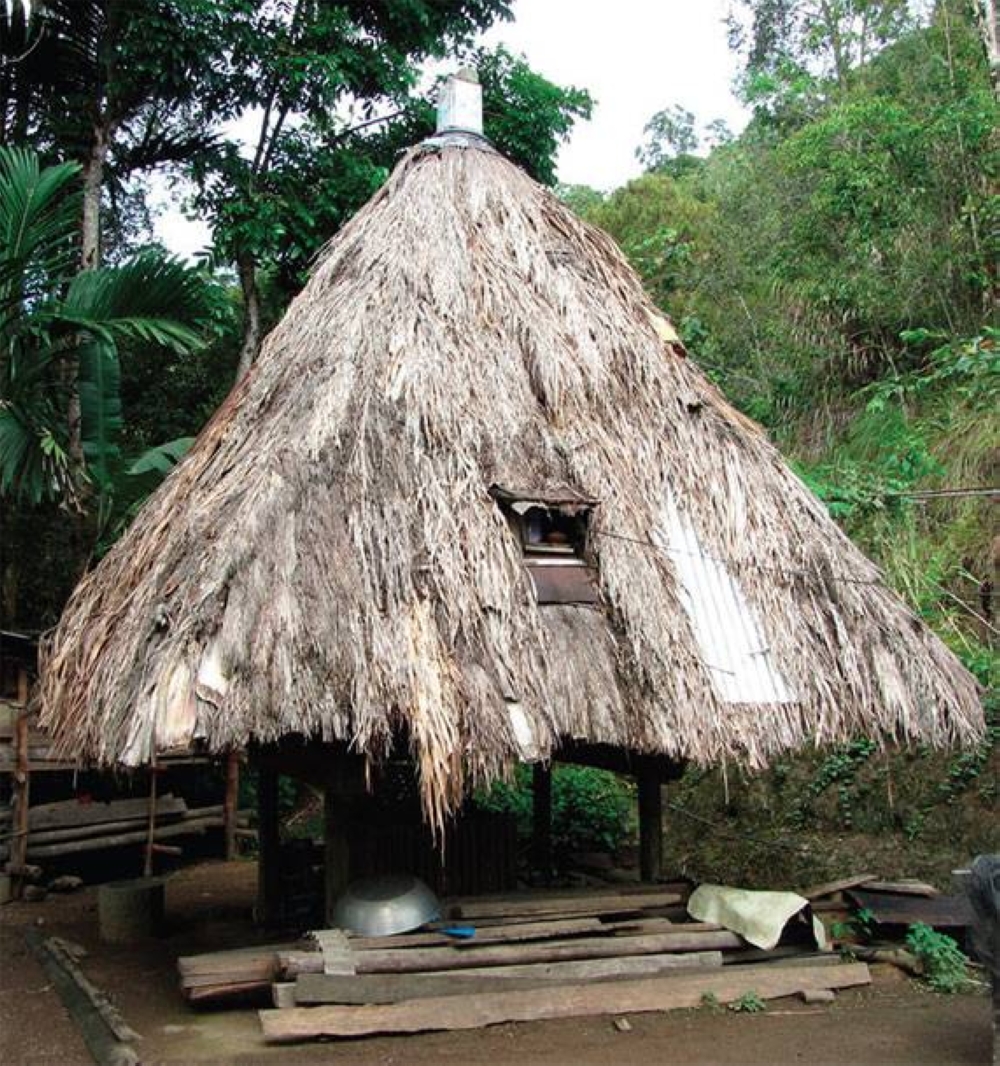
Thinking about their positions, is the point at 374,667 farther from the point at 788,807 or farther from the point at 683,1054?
the point at 788,807

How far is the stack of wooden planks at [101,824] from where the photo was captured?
10.7 m

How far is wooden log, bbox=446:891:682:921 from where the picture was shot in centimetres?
680

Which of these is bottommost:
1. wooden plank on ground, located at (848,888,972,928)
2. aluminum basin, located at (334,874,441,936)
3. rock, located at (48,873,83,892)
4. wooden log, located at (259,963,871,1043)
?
wooden log, located at (259,963,871,1043)

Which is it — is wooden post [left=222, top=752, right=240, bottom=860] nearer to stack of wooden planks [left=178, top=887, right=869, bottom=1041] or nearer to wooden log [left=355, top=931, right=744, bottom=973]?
stack of wooden planks [left=178, top=887, right=869, bottom=1041]

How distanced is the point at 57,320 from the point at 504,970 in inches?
238

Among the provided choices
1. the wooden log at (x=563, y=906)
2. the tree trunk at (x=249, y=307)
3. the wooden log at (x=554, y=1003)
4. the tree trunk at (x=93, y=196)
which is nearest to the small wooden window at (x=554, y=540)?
the wooden log at (x=563, y=906)

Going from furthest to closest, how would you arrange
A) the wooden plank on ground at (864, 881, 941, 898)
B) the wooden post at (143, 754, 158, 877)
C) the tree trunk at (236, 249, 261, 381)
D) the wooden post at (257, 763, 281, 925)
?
the tree trunk at (236, 249, 261, 381)
the wooden post at (143, 754, 158, 877)
the wooden post at (257, 763, 281, 925)
the wooden plank on ground at (864, 881, 941, 898)

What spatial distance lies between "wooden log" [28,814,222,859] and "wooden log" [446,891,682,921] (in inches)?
212

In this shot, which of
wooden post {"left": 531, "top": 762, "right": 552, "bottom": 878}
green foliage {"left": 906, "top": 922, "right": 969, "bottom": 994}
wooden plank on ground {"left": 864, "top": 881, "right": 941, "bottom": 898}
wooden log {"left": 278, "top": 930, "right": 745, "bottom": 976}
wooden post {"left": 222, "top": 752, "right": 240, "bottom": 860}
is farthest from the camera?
wooden post {"left": 222, "top": 752, "right": 240, "bottom": 860}

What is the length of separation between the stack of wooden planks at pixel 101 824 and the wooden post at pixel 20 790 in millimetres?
135

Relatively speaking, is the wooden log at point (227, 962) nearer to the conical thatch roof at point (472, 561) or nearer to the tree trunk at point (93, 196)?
the conical thatch roof at point (472, 561)

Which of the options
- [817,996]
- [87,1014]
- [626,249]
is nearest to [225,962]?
[87,1014]

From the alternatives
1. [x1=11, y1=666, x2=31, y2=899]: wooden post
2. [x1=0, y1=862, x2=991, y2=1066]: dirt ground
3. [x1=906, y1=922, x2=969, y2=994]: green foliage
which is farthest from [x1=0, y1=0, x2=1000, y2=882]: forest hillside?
[x1=0, y1=862, x2=991, y2=1066]: dirt ground

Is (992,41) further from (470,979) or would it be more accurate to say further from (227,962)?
(227,962)
